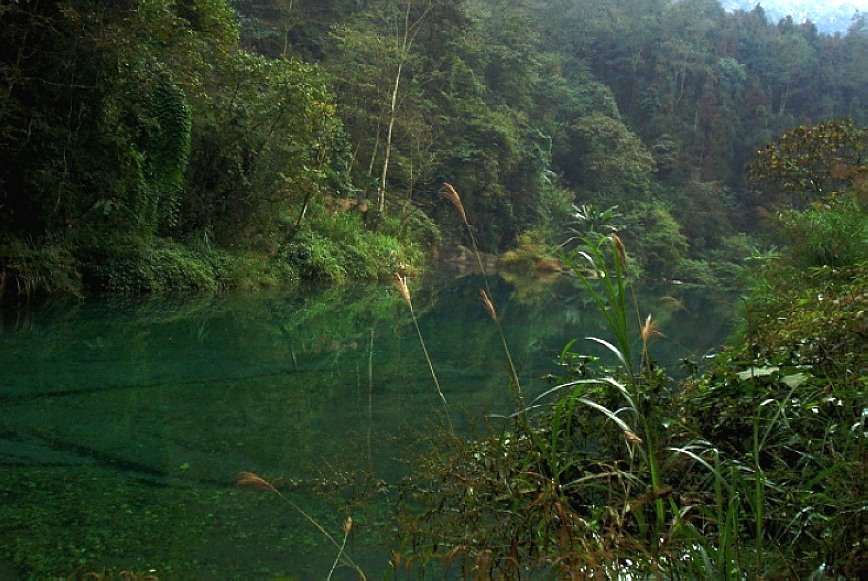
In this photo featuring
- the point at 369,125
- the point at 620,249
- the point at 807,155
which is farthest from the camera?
the point at 369,125

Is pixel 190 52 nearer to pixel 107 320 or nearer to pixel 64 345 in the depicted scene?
pixel 107 320

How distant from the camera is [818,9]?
8294 centimetres

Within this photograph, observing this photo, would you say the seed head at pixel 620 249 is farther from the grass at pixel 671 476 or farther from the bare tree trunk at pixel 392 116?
the bare tree trunk at pixel 392 116

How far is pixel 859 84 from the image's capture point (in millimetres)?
40969

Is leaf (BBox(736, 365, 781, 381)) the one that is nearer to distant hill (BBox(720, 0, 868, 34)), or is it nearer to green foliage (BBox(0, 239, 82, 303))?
green foliage (BBox(0, 239, 82, 303))

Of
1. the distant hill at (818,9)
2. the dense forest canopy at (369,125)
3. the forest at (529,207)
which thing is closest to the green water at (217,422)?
the forest at (529,207)

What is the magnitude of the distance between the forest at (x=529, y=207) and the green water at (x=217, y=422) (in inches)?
15.5

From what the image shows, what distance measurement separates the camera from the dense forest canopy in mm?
9094

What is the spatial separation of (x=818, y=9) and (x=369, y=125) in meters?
80.1

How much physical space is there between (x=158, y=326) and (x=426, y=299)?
6.64 m

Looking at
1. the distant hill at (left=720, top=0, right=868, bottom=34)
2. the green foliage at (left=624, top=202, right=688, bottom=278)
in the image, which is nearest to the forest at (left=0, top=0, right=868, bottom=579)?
the green foliage at (left=624, top=202, right=688, bottom=278)

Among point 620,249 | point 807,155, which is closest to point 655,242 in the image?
point 807,155

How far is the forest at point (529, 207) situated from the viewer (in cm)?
171

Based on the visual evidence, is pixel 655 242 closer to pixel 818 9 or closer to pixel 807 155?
pixel 807 155
